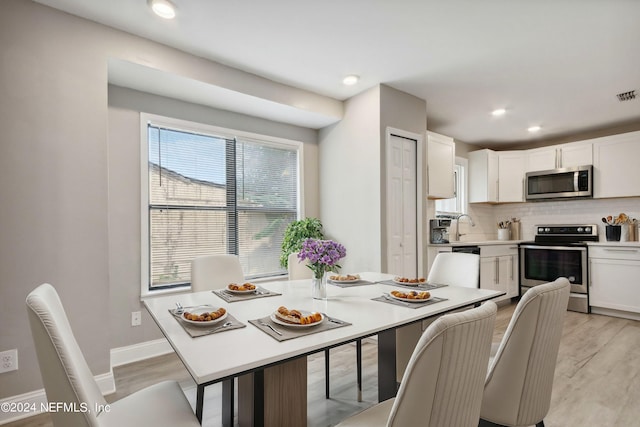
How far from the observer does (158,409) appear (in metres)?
1.22

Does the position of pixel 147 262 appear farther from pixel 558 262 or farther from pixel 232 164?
pixel 558 262

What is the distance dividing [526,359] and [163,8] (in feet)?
8.85

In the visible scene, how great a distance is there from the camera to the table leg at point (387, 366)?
6.16ft

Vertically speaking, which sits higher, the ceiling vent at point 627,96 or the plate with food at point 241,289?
the ceiling vent at point 627,96

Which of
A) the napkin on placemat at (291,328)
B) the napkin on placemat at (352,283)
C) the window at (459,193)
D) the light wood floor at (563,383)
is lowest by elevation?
the light wood floor at (563,383)

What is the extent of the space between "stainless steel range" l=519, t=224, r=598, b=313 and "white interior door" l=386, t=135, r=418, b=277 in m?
2.21

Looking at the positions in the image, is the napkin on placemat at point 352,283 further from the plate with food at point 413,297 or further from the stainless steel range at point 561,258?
the stainless steel range at point 561,258

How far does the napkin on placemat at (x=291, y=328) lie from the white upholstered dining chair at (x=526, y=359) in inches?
23.6

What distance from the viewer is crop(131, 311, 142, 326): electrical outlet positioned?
2.85 meters

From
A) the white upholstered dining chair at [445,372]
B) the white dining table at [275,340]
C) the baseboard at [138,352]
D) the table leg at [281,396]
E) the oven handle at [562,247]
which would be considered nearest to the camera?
the white upholstered dining chair at [445,372]

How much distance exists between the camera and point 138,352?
2.85 m

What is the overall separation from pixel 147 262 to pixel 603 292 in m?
5.22

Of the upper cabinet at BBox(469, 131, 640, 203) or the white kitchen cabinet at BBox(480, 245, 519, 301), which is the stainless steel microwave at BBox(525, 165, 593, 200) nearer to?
the upper cabinet at BBox(469, 131, 640, 203)

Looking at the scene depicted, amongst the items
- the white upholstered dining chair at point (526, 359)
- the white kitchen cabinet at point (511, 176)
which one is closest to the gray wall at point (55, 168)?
the white upholstered dining chair at point (526, 359)
